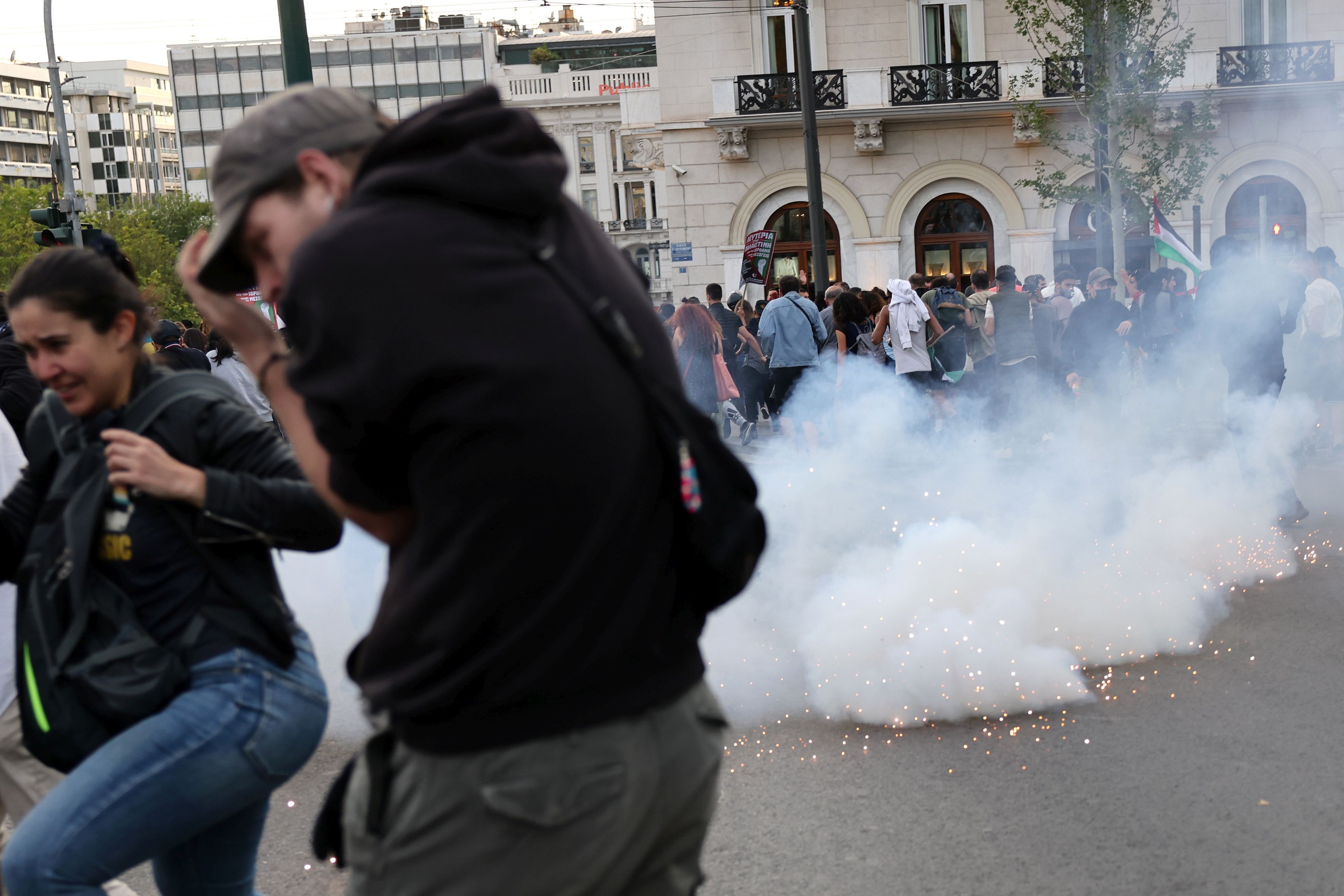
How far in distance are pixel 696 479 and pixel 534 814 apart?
1.31 ft

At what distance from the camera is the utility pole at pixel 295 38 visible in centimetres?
596

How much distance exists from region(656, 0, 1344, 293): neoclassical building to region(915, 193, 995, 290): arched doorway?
1.3 inches

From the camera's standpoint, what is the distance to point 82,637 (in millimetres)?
2271

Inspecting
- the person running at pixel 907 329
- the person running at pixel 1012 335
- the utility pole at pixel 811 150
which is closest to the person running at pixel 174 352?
the person running at pixel 907 329

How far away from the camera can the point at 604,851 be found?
4.86ft

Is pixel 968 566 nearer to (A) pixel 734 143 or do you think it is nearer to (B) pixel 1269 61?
(A) pixel 734 143

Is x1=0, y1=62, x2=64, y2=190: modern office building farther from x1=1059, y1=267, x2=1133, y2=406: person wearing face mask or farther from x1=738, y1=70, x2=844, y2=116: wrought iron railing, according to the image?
x1=1059, y1=267, x2=1133, y2=406: person wearing face mask

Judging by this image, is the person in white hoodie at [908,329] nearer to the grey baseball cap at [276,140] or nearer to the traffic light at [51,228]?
the traffic light at [51,228]

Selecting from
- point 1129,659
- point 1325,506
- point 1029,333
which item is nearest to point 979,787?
point 1129,659

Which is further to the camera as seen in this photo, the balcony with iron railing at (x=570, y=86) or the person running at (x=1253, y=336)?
the balcony with iron railing at (x=570, y=86)

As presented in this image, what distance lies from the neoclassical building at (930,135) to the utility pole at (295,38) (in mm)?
21402

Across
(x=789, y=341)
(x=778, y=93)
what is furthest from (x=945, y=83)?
(x=789, y=341)

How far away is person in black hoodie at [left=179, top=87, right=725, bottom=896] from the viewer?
139 cm

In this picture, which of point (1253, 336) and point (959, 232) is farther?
point (959, 232)
